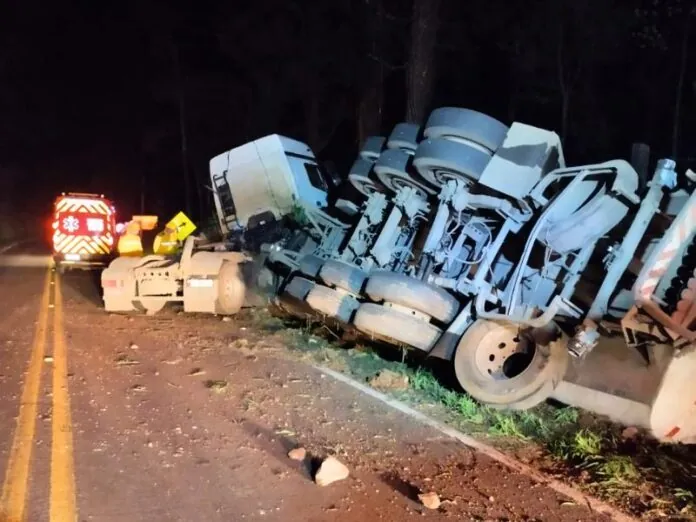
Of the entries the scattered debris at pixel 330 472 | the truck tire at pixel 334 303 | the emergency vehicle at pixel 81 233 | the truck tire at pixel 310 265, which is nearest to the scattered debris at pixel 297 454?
the scattered debris at pixel 330 472

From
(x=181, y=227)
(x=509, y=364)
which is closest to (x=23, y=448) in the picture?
(x=509, y=364)

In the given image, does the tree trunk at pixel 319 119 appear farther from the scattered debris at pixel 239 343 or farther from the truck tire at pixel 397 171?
the scattered debris at pixel 239 343

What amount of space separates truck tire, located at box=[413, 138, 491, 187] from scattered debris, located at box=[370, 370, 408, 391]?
6.63 feet

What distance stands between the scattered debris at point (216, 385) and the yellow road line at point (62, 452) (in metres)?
1.20

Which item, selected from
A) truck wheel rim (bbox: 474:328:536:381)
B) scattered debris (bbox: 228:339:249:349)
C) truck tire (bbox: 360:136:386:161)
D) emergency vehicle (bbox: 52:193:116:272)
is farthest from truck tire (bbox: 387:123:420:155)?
emergency vehicle (bbox: 52:193:116:272)

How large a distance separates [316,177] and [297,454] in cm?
745

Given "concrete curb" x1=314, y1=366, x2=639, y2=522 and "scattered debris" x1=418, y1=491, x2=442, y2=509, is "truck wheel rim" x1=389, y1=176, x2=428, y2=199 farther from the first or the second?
"scattered debris" x1=418, y1=491, x2=442, y2=509

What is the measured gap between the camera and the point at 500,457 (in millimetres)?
5387

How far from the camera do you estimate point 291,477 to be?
193 inches

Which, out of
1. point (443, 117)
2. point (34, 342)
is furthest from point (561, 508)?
point (34, 342)

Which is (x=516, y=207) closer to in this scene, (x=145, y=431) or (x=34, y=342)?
(x=145, y=431)

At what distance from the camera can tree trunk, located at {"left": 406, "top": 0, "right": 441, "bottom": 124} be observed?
13.7 meters

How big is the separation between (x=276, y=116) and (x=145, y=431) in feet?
67.3

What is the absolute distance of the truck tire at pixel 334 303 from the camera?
7766 mm
